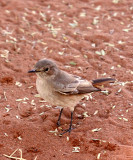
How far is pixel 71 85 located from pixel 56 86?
0.36 m

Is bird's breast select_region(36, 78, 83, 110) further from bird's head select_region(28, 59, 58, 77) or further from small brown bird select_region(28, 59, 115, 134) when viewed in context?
bird's head select_region(28, 59, 58, 77)

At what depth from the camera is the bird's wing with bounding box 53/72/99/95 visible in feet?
15.5

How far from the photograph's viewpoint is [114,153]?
4.46 metres

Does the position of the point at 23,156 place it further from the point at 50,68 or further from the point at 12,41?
the point at 12,41

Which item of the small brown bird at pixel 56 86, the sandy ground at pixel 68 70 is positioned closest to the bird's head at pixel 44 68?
the small brown bird at pixel 56 86

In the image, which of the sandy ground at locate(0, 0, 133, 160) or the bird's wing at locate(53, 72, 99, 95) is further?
the bird's wing at locate(53, 72, 99, 95)

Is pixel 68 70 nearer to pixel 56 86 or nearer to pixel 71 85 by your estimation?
pixel 71 85

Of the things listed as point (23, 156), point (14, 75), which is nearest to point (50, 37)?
point (14, 75)

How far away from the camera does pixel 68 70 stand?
21.0ft

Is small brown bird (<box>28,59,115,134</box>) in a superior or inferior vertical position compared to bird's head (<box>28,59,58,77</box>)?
inferior

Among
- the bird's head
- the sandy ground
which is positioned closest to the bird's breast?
the bird's head

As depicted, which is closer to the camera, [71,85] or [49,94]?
[49,94]

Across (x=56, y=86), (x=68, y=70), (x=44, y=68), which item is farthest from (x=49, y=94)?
(x=68, y=70)

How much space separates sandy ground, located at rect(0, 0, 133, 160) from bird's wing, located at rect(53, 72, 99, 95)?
602 millimetres
